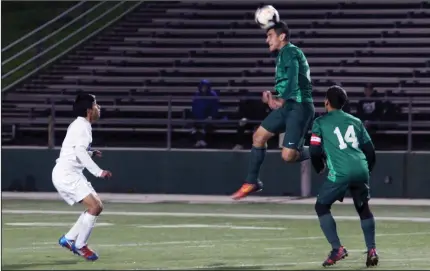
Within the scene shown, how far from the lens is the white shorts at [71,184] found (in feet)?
43.7

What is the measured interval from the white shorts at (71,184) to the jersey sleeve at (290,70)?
217 centimetres

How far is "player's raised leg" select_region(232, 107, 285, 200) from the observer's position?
13578mm

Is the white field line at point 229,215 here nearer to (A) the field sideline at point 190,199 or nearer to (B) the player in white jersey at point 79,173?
(A) the field sideline at point 190,199

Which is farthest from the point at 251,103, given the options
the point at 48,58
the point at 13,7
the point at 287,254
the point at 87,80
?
the point at 13,7

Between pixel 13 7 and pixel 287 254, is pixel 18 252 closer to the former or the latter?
pixel 287 254

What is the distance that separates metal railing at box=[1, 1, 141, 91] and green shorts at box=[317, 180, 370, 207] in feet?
58.4

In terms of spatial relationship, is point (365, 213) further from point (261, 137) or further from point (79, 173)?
point (79, 173)

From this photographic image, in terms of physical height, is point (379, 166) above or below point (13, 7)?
below

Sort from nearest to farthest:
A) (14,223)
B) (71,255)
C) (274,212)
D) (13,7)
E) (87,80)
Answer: (71,255)
(14,223)
(274,212)
(87,80)
(13,7)

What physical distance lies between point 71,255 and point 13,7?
23.9 m

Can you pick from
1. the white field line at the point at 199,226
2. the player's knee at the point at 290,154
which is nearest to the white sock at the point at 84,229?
the player's knee at the point at 290,154

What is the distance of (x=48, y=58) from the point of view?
103ft

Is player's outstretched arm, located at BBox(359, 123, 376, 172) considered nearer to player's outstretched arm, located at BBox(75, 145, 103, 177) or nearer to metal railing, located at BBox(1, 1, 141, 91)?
player's outstretched arm, located at BBox(75, 145, 103, 177)

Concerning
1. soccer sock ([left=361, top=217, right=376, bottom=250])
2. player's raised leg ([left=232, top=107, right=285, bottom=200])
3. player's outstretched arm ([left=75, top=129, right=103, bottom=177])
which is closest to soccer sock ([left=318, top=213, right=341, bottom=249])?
soccer sock ([left=361, top=217, right=376, bottom=250])
